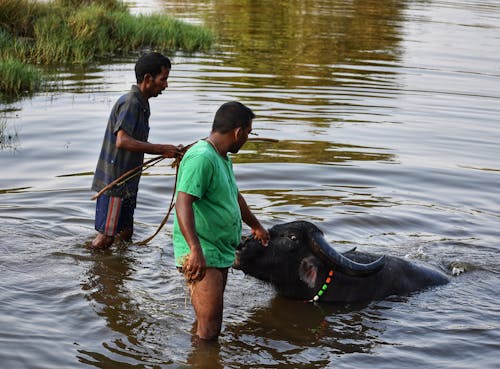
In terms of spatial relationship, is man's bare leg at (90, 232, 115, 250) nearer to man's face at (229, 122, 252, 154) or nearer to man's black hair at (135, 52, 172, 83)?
man's black hair at (135, 52, 172, 83)

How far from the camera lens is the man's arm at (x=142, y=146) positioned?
21.6 feet

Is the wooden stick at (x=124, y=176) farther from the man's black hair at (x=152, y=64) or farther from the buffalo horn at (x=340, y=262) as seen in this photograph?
the buffalo horn at (x=340, y=262)

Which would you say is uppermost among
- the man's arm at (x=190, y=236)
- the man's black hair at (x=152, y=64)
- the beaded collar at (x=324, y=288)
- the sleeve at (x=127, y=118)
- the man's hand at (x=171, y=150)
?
the man's black hair at (x=152, y=64)

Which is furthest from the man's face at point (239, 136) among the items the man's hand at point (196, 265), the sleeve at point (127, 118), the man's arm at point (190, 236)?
the sleeve at point (127, 118)

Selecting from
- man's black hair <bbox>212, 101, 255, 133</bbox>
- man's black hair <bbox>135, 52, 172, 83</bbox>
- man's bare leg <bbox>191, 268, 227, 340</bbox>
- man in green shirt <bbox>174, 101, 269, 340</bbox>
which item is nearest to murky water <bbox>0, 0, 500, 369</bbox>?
man's bare leg <bbox>191, 268, 227, 340</bbox>

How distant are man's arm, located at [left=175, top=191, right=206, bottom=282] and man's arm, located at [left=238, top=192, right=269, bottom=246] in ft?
2.78

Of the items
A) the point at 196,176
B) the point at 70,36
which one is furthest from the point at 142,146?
the point at 70,36

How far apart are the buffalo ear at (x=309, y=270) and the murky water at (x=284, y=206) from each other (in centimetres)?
35

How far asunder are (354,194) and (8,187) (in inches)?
156

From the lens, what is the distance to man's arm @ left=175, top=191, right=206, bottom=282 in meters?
4.99

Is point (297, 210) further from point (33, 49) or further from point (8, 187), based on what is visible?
point (33, 49)

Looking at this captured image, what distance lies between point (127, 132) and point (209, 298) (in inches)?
82.3

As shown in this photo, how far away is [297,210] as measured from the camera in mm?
8961

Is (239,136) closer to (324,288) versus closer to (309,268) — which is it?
(309,268)
